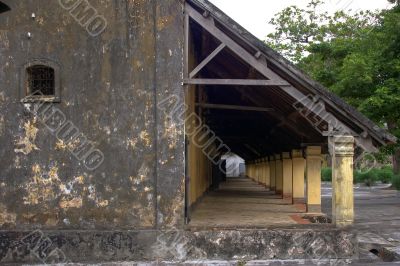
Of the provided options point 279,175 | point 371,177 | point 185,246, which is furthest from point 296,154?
point 371,177

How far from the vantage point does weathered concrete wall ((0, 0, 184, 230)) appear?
11.3 meters

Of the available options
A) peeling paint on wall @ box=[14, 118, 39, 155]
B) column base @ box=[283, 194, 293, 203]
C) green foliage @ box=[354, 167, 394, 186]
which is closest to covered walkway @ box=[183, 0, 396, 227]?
column base @ box=[283, 194, 293, 203]

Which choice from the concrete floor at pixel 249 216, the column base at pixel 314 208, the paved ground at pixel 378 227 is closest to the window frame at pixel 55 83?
the concrete floor at pixel 249 216

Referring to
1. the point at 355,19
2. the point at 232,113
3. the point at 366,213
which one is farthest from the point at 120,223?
the point at 355,19

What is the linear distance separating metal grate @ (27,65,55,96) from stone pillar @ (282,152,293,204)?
38.9 feet

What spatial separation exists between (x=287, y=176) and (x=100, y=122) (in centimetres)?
1297

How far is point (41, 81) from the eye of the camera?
1171 centimetres

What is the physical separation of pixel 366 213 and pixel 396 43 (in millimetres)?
6418

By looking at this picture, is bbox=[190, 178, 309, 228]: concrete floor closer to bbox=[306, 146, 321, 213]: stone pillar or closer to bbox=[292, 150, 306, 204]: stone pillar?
bbox=[306, 146, 321, 213]: stone pillar

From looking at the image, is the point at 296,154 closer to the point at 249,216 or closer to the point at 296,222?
the point at 249,216

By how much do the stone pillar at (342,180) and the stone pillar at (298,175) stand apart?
8.28 meters

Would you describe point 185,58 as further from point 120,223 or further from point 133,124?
point 120,223

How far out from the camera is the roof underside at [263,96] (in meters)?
11.2

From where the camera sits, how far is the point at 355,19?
112 ft
